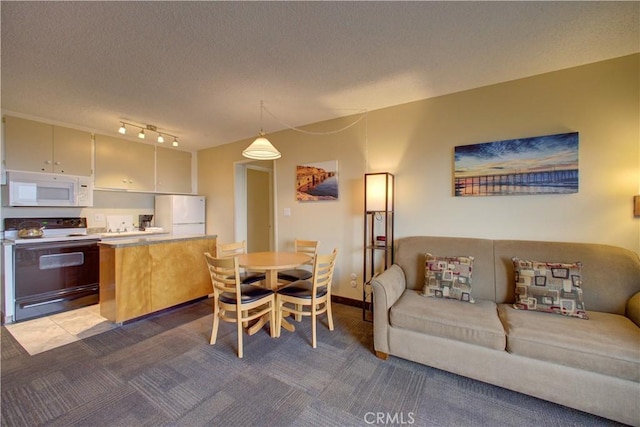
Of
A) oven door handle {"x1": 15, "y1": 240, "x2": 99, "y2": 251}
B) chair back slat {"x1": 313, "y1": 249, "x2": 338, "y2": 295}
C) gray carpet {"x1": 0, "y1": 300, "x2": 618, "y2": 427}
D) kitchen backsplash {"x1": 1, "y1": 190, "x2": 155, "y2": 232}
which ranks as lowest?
gray carpet {"x1": 0, "y1": 300, "x2": 618, "y2": 427}

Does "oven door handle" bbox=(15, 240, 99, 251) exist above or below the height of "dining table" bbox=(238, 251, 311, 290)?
above

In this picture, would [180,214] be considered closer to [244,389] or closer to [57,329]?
[57,329]

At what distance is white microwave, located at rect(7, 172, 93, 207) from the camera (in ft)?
10.1

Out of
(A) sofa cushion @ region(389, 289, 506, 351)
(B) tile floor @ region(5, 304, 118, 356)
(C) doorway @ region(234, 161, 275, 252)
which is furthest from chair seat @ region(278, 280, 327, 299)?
(C) doorway @ region(234, 161, 275, 252)

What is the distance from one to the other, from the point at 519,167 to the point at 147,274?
4.04 m

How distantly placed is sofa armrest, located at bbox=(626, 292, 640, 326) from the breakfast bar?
4073 millimetres

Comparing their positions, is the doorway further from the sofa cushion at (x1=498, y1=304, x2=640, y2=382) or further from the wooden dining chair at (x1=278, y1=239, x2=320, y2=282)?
the sofa cushion at (x1=498, y1=304, x2=640, y2=382)

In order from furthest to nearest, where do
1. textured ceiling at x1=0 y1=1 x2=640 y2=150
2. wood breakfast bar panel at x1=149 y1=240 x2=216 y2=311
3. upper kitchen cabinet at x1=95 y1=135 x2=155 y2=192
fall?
upper kitchen cabinet at x1=95 y1=135 x2=155 y2=192
wood breakfast bar panel at x1=149 y1=240 x2=216 y2=311
textured ceiling at x1=0 y1=1 x2=640 y2=150

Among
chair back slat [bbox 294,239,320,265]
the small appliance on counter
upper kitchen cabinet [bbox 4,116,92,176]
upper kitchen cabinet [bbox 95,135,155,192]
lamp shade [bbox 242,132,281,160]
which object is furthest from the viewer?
the small appliance on counter

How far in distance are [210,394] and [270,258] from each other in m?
1.25

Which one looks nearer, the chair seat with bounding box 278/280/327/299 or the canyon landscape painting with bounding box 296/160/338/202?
the chair seat with bounding box 278/280/327/299

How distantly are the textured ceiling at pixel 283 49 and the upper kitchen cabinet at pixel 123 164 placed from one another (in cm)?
88

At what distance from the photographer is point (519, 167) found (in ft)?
7.92

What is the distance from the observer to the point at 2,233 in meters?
3.14
